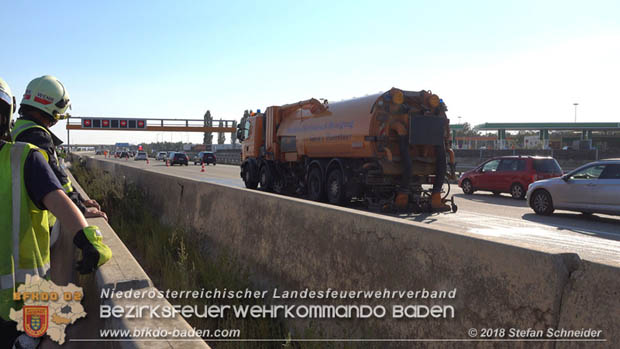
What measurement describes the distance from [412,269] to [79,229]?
2.14 meters

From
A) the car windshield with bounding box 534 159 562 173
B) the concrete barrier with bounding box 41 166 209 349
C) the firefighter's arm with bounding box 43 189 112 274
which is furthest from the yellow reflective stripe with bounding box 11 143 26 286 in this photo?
the car windshield with bounding box 534 159 562 173

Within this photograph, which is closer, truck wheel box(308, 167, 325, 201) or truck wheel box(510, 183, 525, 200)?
truck wheel box(308, 167, 325, 201)

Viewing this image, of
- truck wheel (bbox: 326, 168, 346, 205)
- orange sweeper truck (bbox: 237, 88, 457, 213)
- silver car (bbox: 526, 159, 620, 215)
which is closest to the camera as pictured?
silver car (bbox: 526, 159, 620, 215)

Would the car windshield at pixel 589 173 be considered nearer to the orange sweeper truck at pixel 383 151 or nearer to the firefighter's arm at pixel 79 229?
the orange sweeper truck at pixel 383 151

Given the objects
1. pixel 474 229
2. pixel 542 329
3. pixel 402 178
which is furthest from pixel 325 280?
pixel 402 178

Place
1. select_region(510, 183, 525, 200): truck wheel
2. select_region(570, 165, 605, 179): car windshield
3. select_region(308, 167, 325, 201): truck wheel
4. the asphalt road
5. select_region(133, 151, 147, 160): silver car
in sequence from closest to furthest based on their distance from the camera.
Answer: the asphalt road, select_region(570, 165, 605, 179): car windshield, select_region(308, 167, 325, 201): truck wheel, select_region(510, 183, 525, 200): truck wheel, select_region(133, 151, 147, 160): silver car

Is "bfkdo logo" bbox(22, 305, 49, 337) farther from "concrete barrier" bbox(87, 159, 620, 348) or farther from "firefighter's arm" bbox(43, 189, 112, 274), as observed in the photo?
"concrete barrier" bbox(87, 159, 620, 348)

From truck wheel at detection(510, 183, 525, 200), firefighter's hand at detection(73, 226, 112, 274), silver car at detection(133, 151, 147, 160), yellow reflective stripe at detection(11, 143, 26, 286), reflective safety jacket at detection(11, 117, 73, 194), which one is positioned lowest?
truck wheel at detection(510, 183, 525, 200)

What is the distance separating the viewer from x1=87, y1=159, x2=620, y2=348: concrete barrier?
7.95ft

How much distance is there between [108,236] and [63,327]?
10.1 feet

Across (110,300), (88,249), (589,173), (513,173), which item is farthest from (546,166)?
(88,249)

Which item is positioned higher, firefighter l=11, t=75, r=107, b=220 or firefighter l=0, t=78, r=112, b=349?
firefighter l=11, t=75, r=107, b=220

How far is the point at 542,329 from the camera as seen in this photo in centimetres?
250

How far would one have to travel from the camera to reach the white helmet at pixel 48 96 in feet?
11.8
